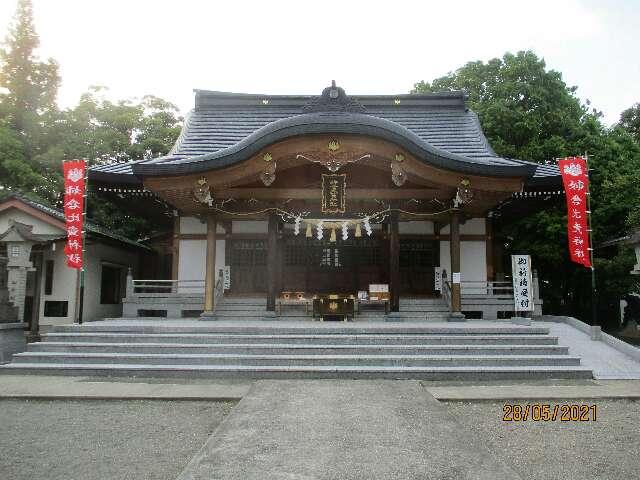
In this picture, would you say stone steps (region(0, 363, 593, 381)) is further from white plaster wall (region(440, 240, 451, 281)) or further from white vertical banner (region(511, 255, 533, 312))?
white plaster wall (region(440, 240, 451, 281))

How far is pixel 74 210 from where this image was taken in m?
13.6

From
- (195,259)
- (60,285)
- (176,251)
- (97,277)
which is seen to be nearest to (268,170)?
(195,259)

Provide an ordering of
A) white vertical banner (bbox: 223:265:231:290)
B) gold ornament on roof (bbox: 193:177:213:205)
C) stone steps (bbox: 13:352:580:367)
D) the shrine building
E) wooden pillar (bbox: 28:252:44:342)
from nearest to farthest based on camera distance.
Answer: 1. stone steps (bbox: 13:352:580:367)
2. the shrine building
3. gold ornament on roof (bbox: 193:177:213:205)
4. wooden pillar (bbox: 28:252:44:342)
5. white vertical banner (bbox: 223:265:231:290)

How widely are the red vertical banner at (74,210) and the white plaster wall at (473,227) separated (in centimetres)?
1162

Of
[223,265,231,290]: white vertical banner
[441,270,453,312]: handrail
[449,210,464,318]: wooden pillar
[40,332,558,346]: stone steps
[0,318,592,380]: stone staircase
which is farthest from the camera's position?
[223,265,231,290]: white vertical banner

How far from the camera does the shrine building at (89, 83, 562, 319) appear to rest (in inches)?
467

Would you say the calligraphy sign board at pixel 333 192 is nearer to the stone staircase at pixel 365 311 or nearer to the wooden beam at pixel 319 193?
the wooden beam at pixel 319 193

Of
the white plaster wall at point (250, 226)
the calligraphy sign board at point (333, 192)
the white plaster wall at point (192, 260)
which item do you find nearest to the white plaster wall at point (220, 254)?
the white plaster wall at point (192, 260)

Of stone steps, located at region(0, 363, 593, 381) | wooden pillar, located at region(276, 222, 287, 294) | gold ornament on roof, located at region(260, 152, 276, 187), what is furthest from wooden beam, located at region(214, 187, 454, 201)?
stone steps, located at region(0, 363, 593, 381)

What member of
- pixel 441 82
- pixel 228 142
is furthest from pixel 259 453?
pixel 441 82

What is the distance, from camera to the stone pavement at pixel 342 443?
4.04 m

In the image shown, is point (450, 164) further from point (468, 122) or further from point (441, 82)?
point (441, 82)

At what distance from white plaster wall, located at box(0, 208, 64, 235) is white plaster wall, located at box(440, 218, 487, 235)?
42.4 feet

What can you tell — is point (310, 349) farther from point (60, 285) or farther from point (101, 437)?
point (60, 285)
